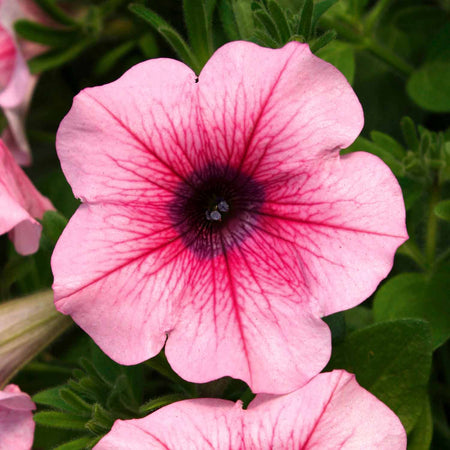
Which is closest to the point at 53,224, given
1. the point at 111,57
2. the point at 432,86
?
the point at 111,57

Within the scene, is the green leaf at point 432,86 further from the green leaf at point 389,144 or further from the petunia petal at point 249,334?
the petunia petal at point 249,334

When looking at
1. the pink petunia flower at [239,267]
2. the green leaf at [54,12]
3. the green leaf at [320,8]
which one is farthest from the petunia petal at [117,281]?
the green leaf at [54,12]

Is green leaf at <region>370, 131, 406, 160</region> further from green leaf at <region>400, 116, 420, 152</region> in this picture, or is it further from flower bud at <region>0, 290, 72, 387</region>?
flower bud at <region>0, 290, 72, 387</region>

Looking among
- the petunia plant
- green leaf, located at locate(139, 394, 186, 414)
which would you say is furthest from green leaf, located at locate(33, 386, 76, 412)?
green leaf, located at locate(139, 394, 186, 414)

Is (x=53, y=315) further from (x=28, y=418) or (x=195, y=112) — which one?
(x=195, y=112)

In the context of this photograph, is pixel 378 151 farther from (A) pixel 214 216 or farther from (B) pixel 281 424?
(B) pixel 281 424
